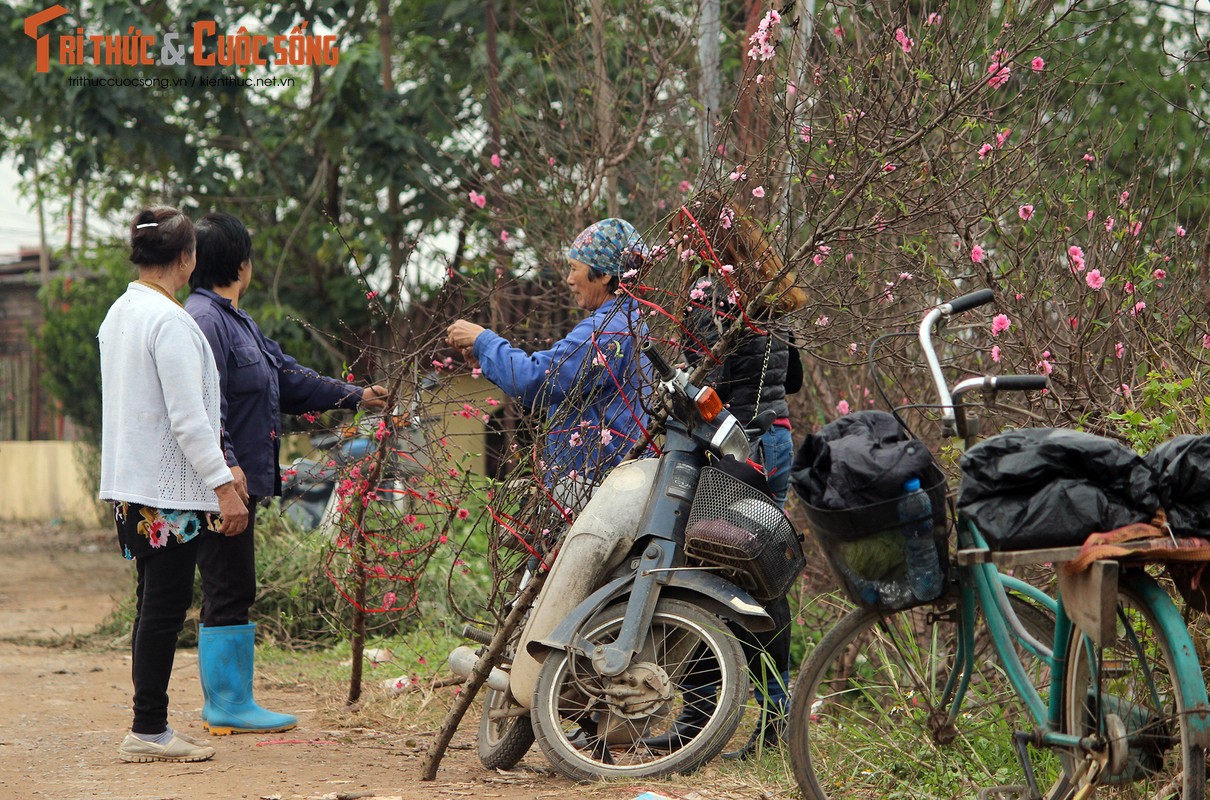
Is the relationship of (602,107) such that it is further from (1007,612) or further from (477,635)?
(1007,612)

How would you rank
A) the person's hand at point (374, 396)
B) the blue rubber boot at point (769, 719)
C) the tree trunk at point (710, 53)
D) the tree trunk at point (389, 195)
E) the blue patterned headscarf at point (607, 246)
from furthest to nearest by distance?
the tree trunk at point (389, 195)
the tree trunk at point (710, 53)
the person's hand at point (374, 396)
the blue patterned headscarf at point (607, 246)
the blue rubber boot at point (769, 719)

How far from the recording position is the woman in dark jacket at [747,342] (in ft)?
13.9

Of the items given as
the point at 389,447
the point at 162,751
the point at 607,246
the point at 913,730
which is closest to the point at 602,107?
the point at 389,447

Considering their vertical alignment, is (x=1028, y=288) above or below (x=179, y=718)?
above

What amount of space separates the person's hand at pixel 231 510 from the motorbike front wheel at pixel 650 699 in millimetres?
1369

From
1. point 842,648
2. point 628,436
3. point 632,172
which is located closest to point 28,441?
point 632,172

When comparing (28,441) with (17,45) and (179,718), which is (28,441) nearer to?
(17,45)

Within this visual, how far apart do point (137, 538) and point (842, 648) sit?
262cm

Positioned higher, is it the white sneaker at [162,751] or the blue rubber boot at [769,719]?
the blue rubber boot at [769,719]

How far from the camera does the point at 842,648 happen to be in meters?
3.39

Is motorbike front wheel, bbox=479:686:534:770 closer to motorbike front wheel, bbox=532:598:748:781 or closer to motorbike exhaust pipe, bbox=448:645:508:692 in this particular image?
motorbike exhaust pipe, bbox=448:645:508:692

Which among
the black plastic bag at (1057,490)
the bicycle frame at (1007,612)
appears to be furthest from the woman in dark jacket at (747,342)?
the black plastic bag at (1057,490)

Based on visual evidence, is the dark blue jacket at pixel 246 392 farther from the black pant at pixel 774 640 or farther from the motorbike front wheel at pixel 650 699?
the black pant at pixel 774 640

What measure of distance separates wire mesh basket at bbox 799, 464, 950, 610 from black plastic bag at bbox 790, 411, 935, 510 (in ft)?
0.08
